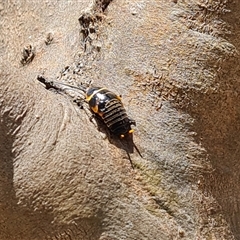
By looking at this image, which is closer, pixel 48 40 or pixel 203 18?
pixel 203 18

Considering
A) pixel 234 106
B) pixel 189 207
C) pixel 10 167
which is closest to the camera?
pixel 10 167

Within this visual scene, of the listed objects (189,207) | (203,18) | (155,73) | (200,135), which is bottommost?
(189,207)

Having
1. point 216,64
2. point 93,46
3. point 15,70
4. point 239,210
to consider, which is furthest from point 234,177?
point 15,70

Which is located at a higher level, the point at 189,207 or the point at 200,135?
the point at 200,135

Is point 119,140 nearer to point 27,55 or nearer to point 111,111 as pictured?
point 111,111

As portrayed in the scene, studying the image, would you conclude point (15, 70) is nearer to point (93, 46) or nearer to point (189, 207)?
point (93, 46)

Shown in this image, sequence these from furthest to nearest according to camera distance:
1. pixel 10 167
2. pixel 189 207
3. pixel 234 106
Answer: pixel 234 106
pixel 189 207
pixel 10 167
